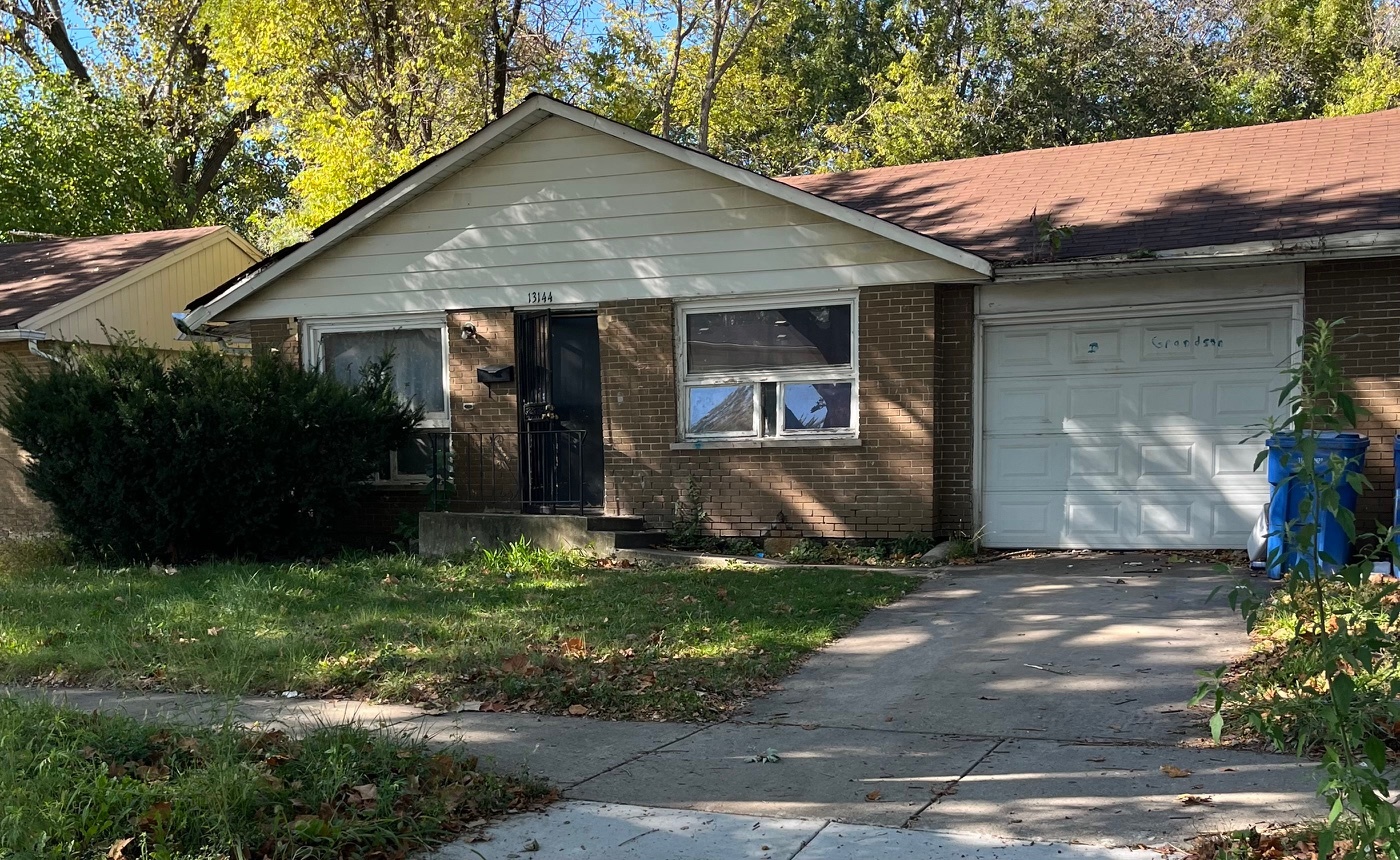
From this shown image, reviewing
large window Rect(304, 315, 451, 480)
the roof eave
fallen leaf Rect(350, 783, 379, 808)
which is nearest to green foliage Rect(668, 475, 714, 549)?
large window Rect(304, 315, 451, 480)

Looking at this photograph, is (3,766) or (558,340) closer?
(3,766)

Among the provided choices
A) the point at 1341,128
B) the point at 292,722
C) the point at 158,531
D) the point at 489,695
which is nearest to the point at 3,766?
the point at 292,722

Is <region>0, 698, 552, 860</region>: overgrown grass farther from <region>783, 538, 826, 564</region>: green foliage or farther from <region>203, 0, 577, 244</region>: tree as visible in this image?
<region>203, 0, 577, 244</region>: tree

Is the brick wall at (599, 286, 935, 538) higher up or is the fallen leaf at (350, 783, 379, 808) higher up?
the brick wall at (599, 286, 935, 538)

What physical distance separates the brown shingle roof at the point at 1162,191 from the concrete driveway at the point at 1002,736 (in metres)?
3.33

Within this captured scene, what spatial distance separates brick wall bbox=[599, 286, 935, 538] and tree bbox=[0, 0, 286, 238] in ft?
54.7

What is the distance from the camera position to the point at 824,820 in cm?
433

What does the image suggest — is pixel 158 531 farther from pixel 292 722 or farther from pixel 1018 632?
pixel 1018 632

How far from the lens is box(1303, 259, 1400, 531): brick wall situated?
927 cm

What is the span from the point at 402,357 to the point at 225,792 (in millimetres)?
9131

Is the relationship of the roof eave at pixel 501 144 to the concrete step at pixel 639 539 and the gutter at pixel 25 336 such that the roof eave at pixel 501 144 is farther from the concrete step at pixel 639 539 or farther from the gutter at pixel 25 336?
the concrete step at pixel 639 539

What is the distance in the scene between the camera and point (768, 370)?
1119 cm

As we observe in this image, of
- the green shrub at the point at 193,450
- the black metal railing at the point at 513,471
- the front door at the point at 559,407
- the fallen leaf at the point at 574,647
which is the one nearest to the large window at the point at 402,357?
the black metal railing at the point at 513,471

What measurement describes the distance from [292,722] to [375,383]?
6419 millimetres
